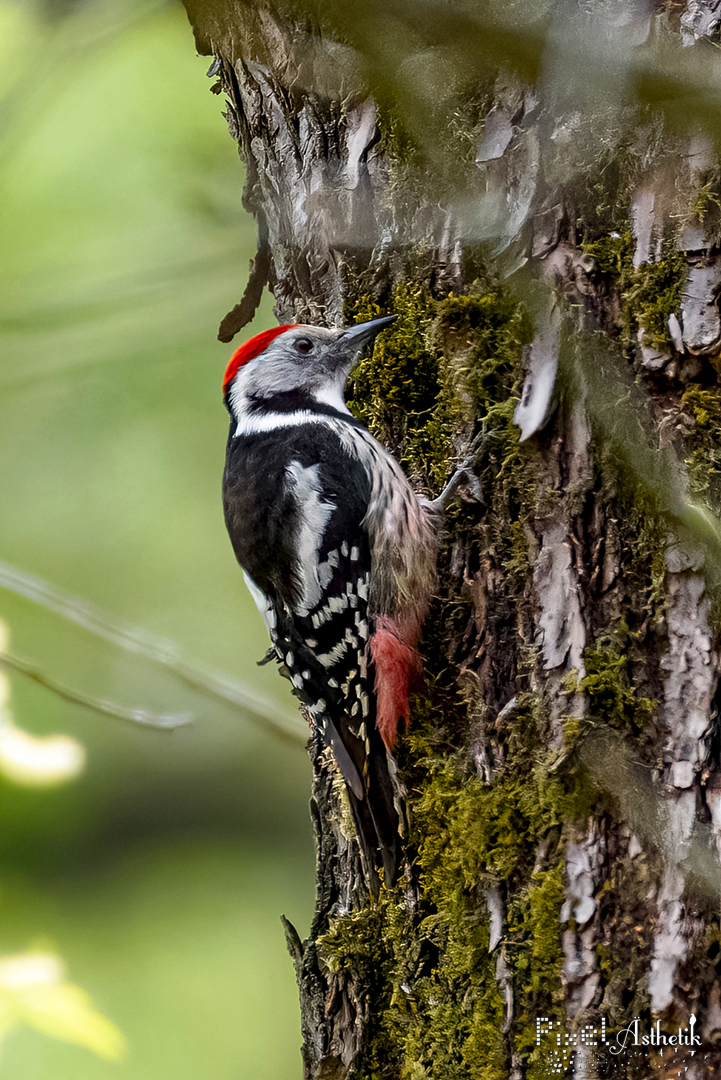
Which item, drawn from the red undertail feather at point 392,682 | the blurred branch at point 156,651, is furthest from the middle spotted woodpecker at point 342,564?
the blurred branch at point 156,651

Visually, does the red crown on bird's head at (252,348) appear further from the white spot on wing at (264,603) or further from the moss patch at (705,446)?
the moss patch at (705,446)

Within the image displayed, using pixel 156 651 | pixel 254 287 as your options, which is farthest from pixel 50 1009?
pixel 254 287

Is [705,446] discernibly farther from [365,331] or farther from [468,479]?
[365,331]

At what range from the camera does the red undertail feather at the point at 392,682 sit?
69.0 inches

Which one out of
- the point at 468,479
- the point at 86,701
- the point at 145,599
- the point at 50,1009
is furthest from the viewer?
the point at 145,599

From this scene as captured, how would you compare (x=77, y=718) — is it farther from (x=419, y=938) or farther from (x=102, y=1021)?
(x=419, y=938)

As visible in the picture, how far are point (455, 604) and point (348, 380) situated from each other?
706 mm

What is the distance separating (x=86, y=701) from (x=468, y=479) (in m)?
1.35

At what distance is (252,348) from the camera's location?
221 cm

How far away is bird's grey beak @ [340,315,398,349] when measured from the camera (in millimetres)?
1861

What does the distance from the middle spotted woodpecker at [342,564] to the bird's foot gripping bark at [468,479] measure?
2.3 inches

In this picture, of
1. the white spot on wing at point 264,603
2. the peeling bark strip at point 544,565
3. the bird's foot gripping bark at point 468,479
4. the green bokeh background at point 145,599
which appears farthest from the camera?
the green bokeh background at point 145,599

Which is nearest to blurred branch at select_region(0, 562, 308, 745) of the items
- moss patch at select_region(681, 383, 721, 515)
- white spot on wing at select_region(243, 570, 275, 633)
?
white spot on wing at select_region(243, 570, 275, 633)

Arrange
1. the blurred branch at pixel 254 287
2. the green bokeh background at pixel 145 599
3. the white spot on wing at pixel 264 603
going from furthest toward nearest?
the green bokeh background at pixel 145 599 → the blurred branch at pixel 254 287 → the white spot on wing at pixel 264 603
